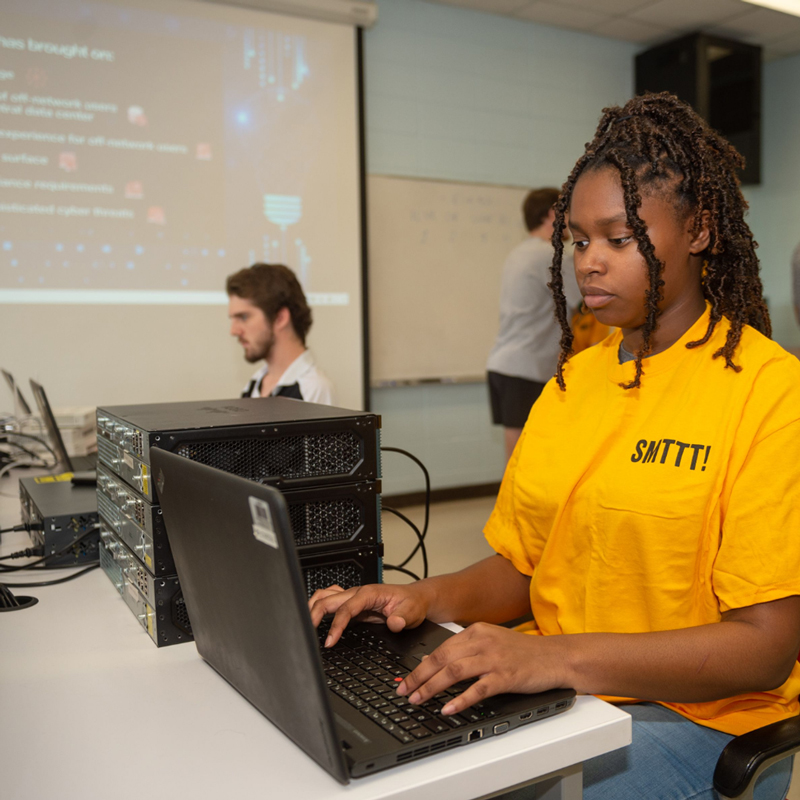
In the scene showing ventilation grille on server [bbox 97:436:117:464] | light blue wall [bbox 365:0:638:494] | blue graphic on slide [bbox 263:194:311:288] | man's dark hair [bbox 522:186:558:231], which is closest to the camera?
ventilation grille on server [bbox 97:436:117:464]

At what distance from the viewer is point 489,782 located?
0.58 meters

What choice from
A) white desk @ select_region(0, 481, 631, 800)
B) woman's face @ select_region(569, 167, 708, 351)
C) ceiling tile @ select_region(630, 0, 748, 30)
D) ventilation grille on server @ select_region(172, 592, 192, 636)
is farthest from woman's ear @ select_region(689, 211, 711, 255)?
ceiling tile @ select_region(630, 0, 748, 30)

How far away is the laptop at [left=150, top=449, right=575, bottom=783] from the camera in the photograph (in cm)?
52

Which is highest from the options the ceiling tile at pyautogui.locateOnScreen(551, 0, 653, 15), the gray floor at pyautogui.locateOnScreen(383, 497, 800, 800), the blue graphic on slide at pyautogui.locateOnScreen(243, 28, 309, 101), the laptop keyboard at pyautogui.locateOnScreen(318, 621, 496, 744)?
the ceiling tile at pyautogui.locateOnScreen(551, 0, 653, 15)

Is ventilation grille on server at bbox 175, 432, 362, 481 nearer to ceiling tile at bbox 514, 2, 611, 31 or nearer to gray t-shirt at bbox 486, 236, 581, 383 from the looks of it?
gray t-shirt at bbox 486, 236, 581, 383

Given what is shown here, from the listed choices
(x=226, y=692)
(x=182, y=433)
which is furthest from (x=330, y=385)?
(x=226, y=692)

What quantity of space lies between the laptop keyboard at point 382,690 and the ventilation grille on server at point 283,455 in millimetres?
206

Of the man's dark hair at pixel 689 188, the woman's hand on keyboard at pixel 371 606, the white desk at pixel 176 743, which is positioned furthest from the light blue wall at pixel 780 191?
the white desk at pixel 176 743

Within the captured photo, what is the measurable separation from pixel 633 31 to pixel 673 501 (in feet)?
14.0

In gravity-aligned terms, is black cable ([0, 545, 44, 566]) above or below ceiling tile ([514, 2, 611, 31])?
below

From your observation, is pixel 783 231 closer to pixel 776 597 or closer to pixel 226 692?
pixel 776 597

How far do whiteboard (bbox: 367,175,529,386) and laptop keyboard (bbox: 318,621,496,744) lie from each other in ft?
10.5

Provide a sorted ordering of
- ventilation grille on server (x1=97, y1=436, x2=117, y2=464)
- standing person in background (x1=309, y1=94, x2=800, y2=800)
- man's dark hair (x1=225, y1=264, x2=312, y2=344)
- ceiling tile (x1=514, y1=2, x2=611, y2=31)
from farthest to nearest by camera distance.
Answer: ceiling tile (x1=514, y1=2, x2=611, y2=31) < man's dark hair (x1=225, y1=264, x2=312, y2=344) < ventilation grille on server (x1=97, y1=436, x2=117, y2=464) < standing person in background (x1=309, y1=94, x2=800, y2=800)

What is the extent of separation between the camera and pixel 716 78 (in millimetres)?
4500
